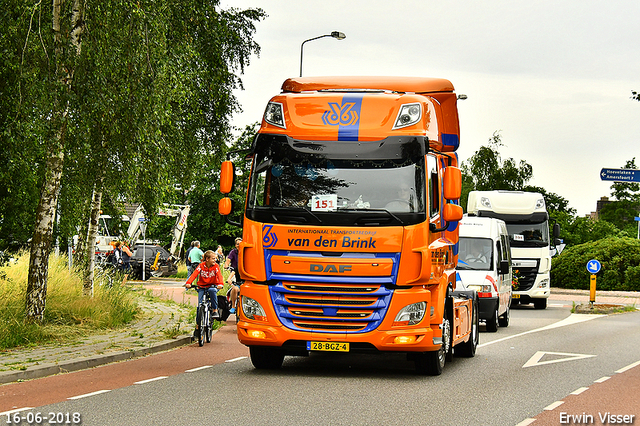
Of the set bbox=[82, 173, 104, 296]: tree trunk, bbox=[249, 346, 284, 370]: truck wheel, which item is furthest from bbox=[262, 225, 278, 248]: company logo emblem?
bbox=[82, 173, 104, 296]: tree trunk

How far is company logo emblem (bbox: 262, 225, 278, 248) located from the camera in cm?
1077

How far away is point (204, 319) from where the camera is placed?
1523 cm

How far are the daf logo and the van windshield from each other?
357 inches

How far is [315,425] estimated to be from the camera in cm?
788

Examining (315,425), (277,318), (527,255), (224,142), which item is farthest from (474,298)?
(527,255)

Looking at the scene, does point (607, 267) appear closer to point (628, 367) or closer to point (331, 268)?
point (628, 367)

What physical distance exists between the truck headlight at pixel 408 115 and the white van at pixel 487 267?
7968 millimetres

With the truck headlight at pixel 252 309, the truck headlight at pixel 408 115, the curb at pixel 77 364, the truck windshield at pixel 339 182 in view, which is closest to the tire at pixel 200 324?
the curb at pixel 77 364

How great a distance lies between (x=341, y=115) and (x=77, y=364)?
490cm

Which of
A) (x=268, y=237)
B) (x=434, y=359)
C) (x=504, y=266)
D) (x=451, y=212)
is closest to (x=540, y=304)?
(x=504, y=266)

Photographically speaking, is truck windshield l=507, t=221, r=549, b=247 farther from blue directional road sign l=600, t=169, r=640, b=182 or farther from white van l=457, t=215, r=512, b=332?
blue directional road sign l=600, t=169, r=640, b=182

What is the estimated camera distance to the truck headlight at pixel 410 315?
10.6 m

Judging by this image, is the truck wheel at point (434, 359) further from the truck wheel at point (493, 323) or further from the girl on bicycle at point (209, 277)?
the truck wheel at point (493, 323)

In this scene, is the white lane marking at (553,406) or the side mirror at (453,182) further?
the side mirror at (453,182)
